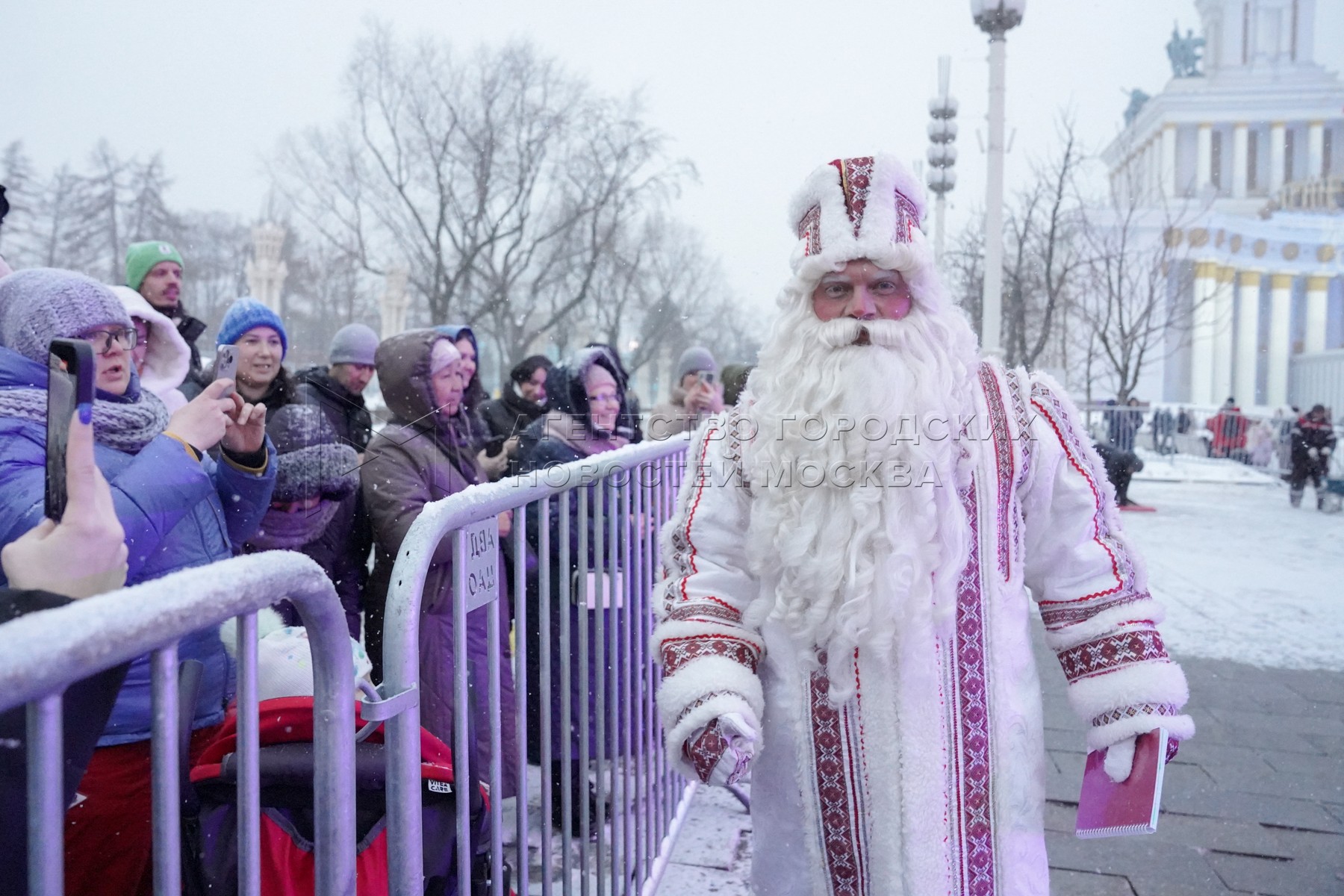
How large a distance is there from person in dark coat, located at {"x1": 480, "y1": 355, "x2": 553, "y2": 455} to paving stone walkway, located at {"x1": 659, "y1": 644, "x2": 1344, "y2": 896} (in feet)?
7.95

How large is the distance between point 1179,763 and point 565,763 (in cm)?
324

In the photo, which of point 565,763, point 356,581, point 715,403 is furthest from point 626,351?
point 565,763

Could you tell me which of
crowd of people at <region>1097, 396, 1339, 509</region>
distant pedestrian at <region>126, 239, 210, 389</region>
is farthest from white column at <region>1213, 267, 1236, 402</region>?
distant pedestrian at <region>126, 239, 210, 389</region>

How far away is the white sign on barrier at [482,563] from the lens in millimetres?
1674

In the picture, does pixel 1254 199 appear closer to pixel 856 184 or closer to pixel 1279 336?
pixel 1279 336

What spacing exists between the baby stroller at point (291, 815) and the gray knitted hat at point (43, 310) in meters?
0.88

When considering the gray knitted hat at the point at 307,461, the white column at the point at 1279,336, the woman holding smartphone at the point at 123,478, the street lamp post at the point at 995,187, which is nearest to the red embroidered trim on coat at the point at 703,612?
the woman holding smartphone at the point at 123,478

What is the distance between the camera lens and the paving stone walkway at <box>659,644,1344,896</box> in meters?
3.14

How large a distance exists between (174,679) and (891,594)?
1249 millimetres

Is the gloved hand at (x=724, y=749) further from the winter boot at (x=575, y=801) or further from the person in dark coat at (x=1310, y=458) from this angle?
the person in dark coat at (x=1310, y=458)

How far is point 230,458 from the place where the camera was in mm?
2279

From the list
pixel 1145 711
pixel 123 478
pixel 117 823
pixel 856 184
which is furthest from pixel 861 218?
pixel 117 823

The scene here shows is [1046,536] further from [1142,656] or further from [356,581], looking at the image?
[356,581]

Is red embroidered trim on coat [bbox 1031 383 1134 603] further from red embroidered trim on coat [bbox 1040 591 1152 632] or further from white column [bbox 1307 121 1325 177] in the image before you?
white column [bbox 1307 121 1325 177]
